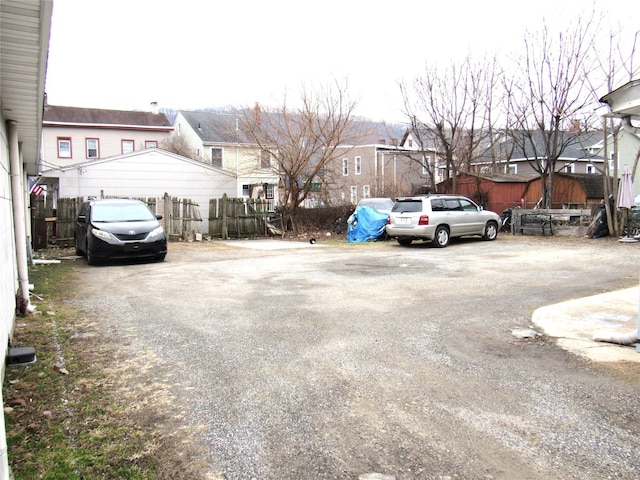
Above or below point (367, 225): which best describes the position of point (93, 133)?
above

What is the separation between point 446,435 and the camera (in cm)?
328

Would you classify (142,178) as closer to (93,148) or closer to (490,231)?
(490,231)

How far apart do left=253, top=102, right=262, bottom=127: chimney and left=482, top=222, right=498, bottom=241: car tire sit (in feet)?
36.7

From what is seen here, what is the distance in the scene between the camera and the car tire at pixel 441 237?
16078mm

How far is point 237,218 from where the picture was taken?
73.6 feet

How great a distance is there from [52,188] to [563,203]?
85.4ft

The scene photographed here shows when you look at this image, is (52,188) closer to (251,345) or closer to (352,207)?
(352,207)

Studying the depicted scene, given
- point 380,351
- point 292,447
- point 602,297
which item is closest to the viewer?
point 292,447

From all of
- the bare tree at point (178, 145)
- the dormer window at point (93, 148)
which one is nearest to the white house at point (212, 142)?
the bare tree at point (178, 145)

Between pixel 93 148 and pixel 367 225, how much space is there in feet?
99.7

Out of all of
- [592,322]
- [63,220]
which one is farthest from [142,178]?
[592,322]

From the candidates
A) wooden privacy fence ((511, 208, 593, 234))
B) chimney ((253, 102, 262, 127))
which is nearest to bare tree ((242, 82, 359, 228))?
chimney ((253, 102, 262, 127))

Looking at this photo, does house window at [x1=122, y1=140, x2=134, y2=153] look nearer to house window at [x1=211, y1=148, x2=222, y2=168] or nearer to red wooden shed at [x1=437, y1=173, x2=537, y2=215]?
house window at [x1=211, y1=148, x2=222, y2=168]

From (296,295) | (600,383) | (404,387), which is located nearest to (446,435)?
(404,387)
